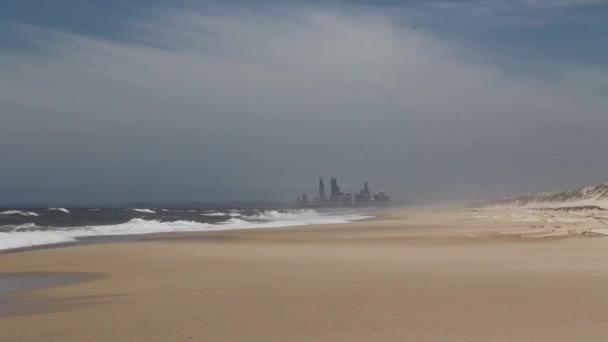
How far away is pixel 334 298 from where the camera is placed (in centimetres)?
929

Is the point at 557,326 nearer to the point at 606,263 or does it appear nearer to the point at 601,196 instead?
the point at 606,263

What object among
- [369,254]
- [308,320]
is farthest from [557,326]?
[369,254]

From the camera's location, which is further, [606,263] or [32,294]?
[606,263]

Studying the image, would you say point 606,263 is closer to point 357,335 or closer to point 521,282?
point 521,282

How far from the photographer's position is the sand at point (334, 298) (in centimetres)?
709

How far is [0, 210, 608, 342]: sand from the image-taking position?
709cm

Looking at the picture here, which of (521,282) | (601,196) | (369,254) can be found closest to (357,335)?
(521,282)

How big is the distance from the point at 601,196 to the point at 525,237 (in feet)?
171

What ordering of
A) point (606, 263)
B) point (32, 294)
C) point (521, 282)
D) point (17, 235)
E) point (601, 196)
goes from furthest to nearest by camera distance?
point (601, 196) → point (17, 235) → point (606, 263) → point (32, 294) → point (521, 282)

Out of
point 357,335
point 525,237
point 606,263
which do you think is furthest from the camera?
point 525,237

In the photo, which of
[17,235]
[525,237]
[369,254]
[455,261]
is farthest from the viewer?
[17,235]

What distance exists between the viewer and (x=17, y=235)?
24641mm

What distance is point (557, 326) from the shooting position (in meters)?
7.00

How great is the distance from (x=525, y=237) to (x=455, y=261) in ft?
22.1
